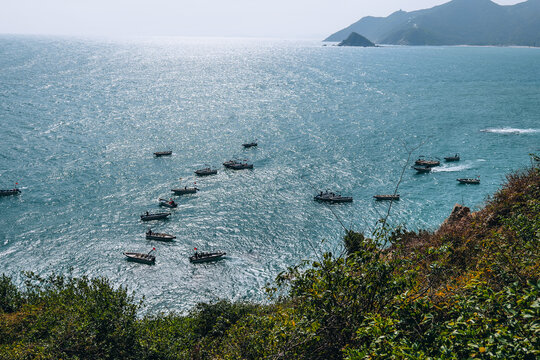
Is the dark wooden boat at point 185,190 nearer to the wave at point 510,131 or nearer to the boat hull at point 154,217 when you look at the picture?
the boat hull at point 154,217

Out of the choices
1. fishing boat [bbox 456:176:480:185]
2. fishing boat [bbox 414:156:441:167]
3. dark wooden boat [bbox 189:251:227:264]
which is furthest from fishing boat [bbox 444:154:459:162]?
dark wooden boat [bbox 189:251:227:264]

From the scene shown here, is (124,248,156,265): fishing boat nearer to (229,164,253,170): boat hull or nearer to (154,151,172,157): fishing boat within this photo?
(229,164,253,170): boat hull

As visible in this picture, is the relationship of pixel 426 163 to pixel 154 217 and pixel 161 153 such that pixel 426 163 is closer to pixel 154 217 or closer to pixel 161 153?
pixel 154 217

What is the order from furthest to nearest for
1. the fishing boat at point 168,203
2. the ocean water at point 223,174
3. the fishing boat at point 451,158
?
the fishing boat at point 451,158, the fishing boat at point 168,203, the ocean water at point 223,174

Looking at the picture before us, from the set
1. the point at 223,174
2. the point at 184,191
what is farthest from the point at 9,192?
the point at 223,174

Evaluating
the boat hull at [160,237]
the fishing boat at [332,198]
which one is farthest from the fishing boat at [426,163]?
the boat hull at [160,237]

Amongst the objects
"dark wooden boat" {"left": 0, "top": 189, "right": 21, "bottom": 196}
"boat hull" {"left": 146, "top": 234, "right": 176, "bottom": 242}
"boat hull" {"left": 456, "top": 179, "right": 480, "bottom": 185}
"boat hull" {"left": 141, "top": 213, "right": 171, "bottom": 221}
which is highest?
"boat hull" {"left": 456, "top": 179, "right": 480, "bottom": 185}
